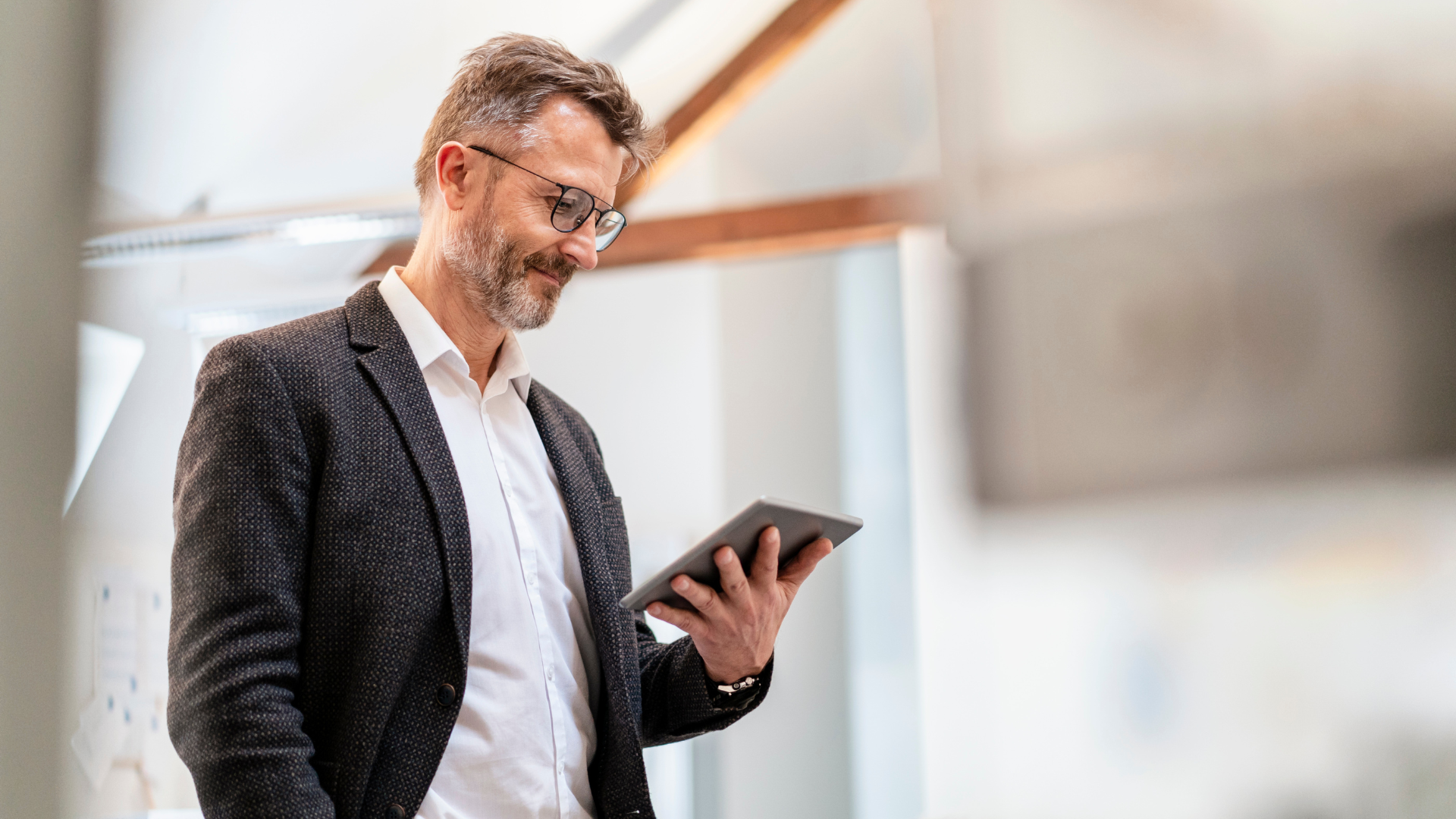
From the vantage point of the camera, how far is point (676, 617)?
4.64 ft

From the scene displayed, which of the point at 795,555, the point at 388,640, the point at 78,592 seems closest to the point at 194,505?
the point at 388,640

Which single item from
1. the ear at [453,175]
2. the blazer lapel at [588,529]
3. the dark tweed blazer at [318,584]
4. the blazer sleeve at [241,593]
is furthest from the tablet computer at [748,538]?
the ear at [453,175]

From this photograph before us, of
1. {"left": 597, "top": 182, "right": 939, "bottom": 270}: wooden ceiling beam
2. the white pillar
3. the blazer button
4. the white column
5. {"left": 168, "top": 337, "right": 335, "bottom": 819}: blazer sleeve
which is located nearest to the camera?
the white pillar

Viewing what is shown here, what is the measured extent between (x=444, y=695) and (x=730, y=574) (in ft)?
1.20

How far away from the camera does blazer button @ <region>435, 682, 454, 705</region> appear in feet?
4.13

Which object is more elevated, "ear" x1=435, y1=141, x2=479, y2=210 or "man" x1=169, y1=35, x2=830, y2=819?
"ear" x1=435, y1=141, x2=479, y2=210

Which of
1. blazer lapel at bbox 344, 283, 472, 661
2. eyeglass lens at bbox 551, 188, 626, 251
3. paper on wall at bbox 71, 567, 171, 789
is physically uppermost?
eyeglass lens at bbox 551, 188, 626, 251

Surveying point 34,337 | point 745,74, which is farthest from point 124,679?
point 745,74

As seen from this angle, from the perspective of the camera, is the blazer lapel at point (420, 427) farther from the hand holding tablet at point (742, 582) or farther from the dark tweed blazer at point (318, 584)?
the hand holding tablet at point (742, 582)

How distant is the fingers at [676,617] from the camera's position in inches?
54.3

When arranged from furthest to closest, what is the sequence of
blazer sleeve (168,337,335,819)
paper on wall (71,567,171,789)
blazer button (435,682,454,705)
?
paper on wall (71,567,171,789) → blazer button (435,682,454,705) → blazer sleeve (168,337,335,819)

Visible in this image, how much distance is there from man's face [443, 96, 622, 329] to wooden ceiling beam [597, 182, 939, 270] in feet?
6.99

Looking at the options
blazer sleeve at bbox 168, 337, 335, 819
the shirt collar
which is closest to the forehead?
the shirt collar

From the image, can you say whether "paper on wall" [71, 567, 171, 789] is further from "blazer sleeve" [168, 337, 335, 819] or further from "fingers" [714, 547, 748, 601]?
"fingers" [714, 547, 748, 601]
